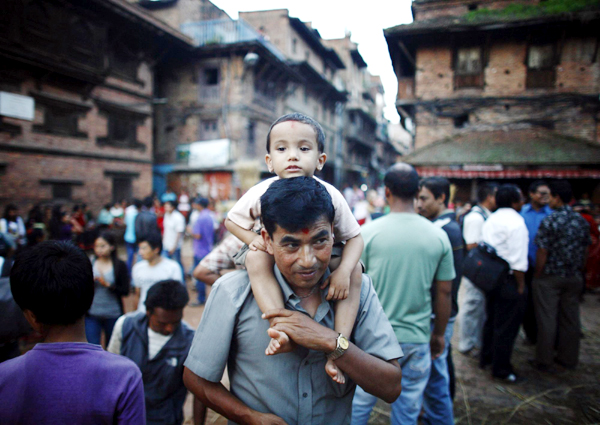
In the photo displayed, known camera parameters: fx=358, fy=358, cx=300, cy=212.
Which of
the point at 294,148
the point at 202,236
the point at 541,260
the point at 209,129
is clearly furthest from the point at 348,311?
the point at 209,129

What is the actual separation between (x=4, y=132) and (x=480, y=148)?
17.6m

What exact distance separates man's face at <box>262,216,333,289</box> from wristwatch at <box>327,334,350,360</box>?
0.24 m

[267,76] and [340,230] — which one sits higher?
[267,76]

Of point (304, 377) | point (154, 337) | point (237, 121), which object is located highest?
point (237, 121)

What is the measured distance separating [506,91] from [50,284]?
706 inches

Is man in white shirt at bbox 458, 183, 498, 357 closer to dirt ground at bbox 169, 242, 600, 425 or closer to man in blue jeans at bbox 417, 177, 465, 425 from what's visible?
dirt ground at bbox 169, 242, 600, 425

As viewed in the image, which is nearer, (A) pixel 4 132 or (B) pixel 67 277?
(B) pixel 67 277

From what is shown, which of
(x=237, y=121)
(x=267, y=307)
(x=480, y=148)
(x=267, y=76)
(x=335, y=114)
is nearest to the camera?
(x=267, y=307)

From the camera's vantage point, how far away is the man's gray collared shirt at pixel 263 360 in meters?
1.45

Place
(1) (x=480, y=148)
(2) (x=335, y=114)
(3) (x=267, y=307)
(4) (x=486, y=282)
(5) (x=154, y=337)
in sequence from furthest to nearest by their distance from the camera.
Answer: (2) (x=335, y=114), (1) (x=480, y=148), (4) (x=486, y=282), (5) (x=154, y=337), (3) (x=267, y=307)

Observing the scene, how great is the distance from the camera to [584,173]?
506 inches

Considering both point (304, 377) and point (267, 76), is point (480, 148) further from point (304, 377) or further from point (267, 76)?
point (304, 377)

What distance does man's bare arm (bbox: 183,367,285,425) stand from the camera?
141 cm

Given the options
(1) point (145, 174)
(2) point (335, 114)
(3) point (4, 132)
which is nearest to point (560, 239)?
(3) point (4, 132)
